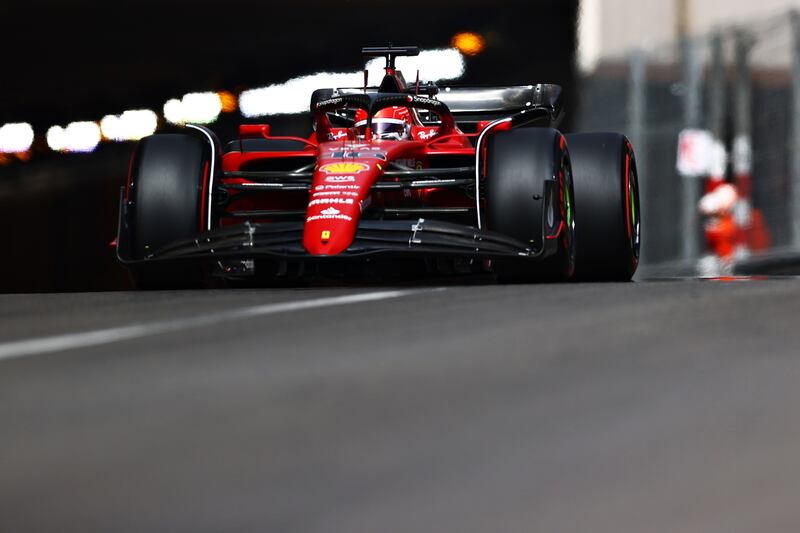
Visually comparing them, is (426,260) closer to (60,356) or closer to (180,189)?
(180,189)

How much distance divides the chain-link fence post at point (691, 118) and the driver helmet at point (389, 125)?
23.8 feet

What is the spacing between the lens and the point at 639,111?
1447cm

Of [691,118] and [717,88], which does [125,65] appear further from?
[717,88]

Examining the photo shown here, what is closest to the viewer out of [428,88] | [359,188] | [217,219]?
[359,188]

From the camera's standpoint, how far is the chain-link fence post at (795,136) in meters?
13.8

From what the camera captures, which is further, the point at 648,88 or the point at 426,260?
the point at 648,88

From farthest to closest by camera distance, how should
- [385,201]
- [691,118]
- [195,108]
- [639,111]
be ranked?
[195,108], [639,111], [691,118], [385,201]

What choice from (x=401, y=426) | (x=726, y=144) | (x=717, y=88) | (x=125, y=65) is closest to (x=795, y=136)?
(x=726, y=144)

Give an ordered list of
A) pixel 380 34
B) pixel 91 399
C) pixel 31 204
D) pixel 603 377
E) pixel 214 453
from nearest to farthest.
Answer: pixel 214 453, pixel 91 399, pixel 603 377, pixel 31 204, pixel 380 34

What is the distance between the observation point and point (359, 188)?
593cm

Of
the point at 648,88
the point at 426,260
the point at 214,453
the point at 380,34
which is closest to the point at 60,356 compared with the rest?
the point at 214,453

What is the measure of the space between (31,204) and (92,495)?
11.9 metres

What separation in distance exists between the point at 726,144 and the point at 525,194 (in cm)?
850

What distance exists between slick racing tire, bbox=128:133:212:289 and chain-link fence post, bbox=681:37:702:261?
8374 mm
